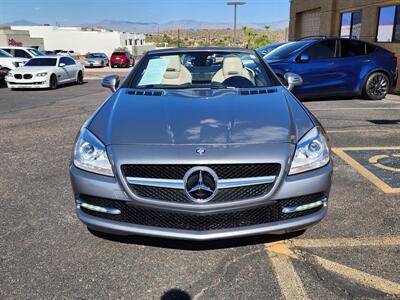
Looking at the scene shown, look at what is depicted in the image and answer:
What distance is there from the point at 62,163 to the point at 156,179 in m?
2.92

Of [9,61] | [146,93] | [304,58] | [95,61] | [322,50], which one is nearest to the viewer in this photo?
[146,93]

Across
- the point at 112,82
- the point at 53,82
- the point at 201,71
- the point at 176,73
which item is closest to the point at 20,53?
the point at 53,82

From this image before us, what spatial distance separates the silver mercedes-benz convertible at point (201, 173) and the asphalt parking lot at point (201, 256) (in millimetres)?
298

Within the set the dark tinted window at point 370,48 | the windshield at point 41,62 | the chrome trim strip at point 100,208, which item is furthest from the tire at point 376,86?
the windshield at point 41,62

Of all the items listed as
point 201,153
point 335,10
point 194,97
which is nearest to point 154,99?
point 194,97

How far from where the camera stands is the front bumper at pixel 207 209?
263cm

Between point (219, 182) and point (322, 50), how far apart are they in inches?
314

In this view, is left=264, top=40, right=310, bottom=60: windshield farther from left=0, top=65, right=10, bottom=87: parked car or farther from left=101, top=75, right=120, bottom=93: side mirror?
left=0, top=65, right=10, bottom=87: parked car

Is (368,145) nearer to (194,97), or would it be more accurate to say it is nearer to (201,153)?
(194,97)

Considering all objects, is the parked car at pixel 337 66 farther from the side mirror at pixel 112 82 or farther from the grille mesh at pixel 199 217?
the grille mesh at pixel 199 217

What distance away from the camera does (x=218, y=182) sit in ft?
8.46

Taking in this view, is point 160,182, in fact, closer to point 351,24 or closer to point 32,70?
point 32,70

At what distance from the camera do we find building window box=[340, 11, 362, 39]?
1510 centimetres

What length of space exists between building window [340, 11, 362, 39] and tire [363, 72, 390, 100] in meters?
5.61
